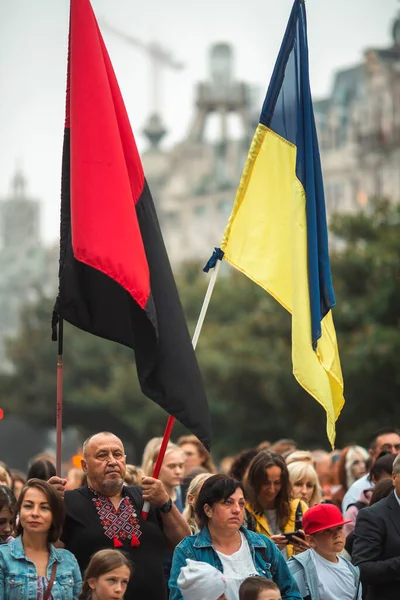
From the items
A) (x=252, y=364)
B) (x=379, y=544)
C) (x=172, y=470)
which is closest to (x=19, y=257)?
(x=252, y=364)

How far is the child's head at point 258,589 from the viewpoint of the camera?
7.56 meters

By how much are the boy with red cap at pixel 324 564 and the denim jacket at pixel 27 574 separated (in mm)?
1494

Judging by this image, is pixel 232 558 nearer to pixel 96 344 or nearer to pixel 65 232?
pixel 65 232

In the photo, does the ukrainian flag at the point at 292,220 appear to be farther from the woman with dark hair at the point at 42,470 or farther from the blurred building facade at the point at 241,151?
the blurred building facade at the point at 241,151

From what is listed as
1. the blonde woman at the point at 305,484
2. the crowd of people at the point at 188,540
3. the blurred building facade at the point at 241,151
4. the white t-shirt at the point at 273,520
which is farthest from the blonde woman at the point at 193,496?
the blurred building facade at the point at 241,151

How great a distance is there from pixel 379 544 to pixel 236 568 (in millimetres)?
1668

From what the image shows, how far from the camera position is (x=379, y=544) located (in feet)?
30.6

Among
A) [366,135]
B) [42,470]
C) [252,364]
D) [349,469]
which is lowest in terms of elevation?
[252,364]

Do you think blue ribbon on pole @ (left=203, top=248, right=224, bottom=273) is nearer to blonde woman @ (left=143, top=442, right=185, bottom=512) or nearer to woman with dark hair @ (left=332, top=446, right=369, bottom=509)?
blonde woman @ (left=143, top=442, right=185, bottom=512)

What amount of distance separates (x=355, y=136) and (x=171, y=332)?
84.9 metres

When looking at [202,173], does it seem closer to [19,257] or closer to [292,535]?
[19,257]

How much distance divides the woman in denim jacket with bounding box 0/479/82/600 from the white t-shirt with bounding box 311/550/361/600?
1597mm

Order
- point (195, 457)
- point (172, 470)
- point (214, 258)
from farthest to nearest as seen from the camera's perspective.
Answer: point (195, 457)
point (172, 470)
point (214, 258)

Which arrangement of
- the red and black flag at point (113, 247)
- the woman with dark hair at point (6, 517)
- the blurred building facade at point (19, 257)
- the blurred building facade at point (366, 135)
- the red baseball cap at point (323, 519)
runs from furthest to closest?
the blurred building facade at point (19, 257)
the blurred building facade at point (366, 135)
the red baseball cap at point (323, 519)
the woman with dark hair at point (6, 517)
the red and black flag at point (113, 247)
